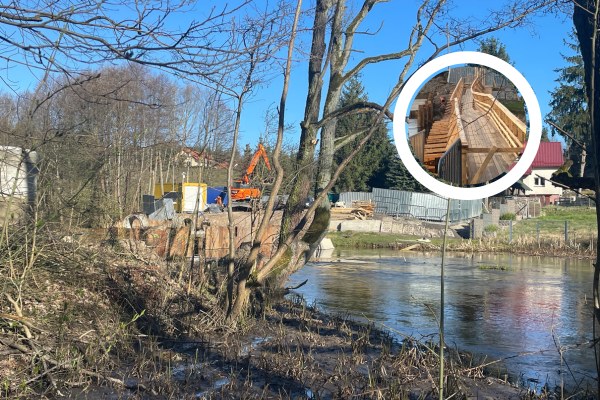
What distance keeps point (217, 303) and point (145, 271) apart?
1162 mm

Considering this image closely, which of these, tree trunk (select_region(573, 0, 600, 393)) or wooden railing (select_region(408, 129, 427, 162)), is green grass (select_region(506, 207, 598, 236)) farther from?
wooden railing (select_region(408, 129, 427, 162))

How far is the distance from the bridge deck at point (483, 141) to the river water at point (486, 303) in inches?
83.3

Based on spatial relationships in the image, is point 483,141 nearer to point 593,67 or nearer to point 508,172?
point 508,172

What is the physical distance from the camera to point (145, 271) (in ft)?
31.8

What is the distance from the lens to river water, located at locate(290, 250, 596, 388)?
956 cm

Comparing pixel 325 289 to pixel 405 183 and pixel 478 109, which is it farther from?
pixel 405 183

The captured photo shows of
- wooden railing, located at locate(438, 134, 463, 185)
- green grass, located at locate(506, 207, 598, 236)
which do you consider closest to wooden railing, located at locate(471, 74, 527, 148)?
wooden railing, located at locate(438, 134, 463, 185)

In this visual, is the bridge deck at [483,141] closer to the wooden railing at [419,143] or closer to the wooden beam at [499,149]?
the wooden beam at [499,149]

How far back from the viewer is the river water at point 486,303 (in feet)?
31.4

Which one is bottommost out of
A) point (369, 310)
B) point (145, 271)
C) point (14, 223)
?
point (369, 310)

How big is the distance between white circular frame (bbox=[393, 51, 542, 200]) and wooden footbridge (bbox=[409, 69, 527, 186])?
36 mm

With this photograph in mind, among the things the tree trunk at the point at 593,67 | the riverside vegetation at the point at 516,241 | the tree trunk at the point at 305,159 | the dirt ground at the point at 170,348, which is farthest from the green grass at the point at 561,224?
the tree trunk at the point at 593,67

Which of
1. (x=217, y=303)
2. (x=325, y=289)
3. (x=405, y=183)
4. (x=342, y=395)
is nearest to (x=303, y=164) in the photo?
(x=217, y=303)

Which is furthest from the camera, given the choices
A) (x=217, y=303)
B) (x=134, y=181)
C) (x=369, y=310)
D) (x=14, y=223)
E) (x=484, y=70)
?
(x=134, y=181)
